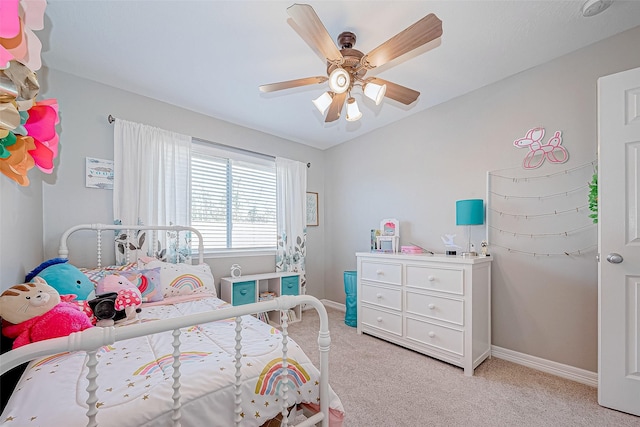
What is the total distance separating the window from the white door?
320 cm

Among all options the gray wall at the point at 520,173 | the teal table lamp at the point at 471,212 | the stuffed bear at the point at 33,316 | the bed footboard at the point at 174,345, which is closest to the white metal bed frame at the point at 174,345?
the bed footboard at the point at 174,345

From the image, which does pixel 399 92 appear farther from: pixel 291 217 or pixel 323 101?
pixel 291 217

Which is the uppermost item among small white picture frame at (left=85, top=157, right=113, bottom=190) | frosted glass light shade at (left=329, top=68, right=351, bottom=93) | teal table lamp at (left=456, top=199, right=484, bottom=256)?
frosted glass light shade at (left=329, top=68, right=351, bottom=93)

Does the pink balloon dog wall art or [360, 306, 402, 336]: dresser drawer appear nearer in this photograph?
the pink balloon dog wall art

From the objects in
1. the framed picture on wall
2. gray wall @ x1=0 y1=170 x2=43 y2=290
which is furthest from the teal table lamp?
gray wall @ x1=0 y1=170 x2=43 y2=290

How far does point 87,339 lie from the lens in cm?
71

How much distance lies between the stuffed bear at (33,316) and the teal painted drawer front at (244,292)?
1761 mm

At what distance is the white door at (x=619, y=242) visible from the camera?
168 cm

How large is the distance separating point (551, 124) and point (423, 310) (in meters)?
1.92

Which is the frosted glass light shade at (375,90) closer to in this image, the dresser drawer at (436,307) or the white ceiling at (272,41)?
the white ceiling at (272,41)

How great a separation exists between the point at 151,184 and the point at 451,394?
10.3 feet

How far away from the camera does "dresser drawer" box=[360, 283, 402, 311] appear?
8.93ft

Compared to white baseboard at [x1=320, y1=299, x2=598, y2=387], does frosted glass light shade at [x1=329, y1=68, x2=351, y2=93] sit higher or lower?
higher

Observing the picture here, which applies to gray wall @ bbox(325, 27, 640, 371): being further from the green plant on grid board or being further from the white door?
the white door
